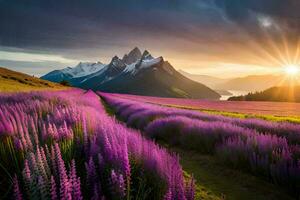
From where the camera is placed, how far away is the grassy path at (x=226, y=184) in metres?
5.45

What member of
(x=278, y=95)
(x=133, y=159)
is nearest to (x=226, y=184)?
(x=133, y=159)

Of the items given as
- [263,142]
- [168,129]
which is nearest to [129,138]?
[263,142]

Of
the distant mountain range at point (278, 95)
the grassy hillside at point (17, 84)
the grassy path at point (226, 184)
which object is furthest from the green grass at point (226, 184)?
the distant mountain range at point (278, 95)

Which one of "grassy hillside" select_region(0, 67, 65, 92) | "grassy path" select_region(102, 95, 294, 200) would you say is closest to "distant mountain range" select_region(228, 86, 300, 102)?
"grassy hillside" select_region(0, 67, 65, 92)

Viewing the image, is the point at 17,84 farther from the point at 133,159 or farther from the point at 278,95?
the point at 133,159

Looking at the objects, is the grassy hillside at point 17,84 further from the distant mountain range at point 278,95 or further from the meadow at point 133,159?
the distant mountain range at point 278,95

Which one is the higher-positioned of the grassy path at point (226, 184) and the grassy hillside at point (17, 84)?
the grassy hillside at point (17, 84)

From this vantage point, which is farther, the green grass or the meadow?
the green grass

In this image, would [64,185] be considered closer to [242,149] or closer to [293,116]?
[242,149]

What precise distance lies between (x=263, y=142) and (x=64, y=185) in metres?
5.80

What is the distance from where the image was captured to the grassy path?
17.9 feet

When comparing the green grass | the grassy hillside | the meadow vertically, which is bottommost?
the green grass

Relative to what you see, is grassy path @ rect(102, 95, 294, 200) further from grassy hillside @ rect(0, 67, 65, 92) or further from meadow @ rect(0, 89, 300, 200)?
grassy hillside @ rect(0, 67, 65, 92)

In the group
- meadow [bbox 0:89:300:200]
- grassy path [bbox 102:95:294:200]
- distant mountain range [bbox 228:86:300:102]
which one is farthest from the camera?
distant mountain range [bbox 228:86:300:102]
